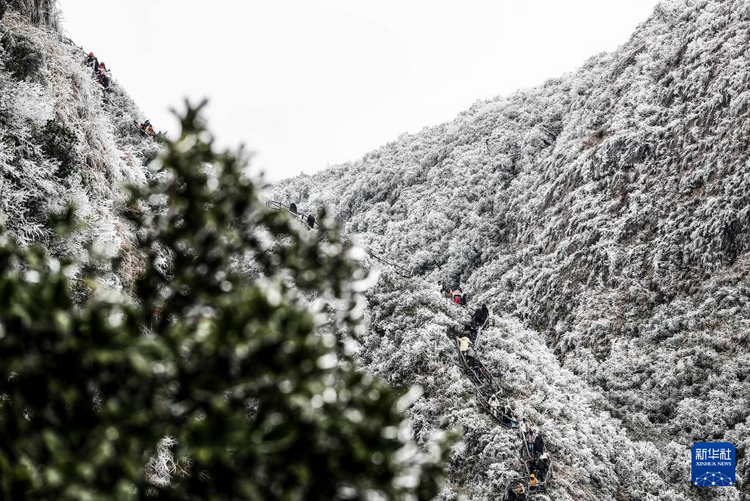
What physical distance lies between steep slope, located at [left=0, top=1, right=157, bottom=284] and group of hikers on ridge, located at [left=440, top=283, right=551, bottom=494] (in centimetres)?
1081

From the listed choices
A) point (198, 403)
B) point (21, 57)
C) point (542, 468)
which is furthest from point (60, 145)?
point (542, 468)

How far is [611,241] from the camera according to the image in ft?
102

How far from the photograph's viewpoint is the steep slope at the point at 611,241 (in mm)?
20359

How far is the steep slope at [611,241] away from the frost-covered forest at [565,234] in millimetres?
98

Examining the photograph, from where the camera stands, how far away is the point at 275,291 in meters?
3.18

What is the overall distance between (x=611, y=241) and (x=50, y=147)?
2650cm

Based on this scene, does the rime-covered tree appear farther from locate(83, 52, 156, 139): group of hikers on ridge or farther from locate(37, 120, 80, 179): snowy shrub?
locate(83, 52, 156, 139): group of hikers on ridge

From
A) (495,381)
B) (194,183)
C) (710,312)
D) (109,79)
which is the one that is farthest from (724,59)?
(194,183)

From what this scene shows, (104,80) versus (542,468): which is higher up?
(104,80)

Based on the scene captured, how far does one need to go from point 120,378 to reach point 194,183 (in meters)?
1.28

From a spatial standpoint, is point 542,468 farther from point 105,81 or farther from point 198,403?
point 105,81

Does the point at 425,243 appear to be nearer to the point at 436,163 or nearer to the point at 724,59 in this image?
the point at 436,163

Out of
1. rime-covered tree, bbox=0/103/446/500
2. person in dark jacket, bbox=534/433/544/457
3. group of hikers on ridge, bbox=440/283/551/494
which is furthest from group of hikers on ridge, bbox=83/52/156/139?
rime-covered tree, bbox=0/103/446/500

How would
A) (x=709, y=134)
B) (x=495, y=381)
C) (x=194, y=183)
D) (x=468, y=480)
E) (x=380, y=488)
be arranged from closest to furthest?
(x=380, y=488)
(x=194, y=183)
(x=468, y=480)
(x=495, y=381)
(x=709, y=134)
